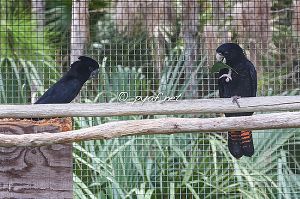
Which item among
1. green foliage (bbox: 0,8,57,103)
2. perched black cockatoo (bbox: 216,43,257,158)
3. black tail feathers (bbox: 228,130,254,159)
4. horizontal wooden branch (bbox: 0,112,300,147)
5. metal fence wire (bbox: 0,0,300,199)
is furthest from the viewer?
green foliage (bbox: 0,8,57,103)

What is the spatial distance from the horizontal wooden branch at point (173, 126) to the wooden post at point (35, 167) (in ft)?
0.44

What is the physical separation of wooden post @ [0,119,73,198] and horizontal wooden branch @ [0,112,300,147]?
0.13 metres

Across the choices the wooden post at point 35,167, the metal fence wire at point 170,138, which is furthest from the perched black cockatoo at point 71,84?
the wooden post at point 35,167

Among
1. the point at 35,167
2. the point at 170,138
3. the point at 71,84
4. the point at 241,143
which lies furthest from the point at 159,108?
the point at 170,138

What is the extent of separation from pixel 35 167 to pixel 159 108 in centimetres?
65

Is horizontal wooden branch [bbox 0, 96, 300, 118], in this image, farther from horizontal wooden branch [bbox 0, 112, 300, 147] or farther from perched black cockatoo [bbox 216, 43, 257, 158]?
perched black cockatoo [bbox 216, 43, 257, 158]

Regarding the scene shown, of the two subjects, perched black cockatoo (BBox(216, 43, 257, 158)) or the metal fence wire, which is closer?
perched black cockatoo (BBox(216, 43, 257, 158))

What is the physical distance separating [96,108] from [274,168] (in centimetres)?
224

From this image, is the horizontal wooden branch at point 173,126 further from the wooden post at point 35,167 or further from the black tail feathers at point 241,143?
the black tail feathers at point 241,143

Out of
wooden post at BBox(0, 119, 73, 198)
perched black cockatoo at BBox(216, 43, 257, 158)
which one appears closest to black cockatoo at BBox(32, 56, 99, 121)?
perched black cockatoo at BBox(216, 43, 257, 158)

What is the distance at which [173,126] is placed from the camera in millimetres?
2891

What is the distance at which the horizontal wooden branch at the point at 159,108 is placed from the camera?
3.26 meters

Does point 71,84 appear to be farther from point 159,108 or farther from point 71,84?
point 159,108

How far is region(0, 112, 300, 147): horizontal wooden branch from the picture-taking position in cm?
289
